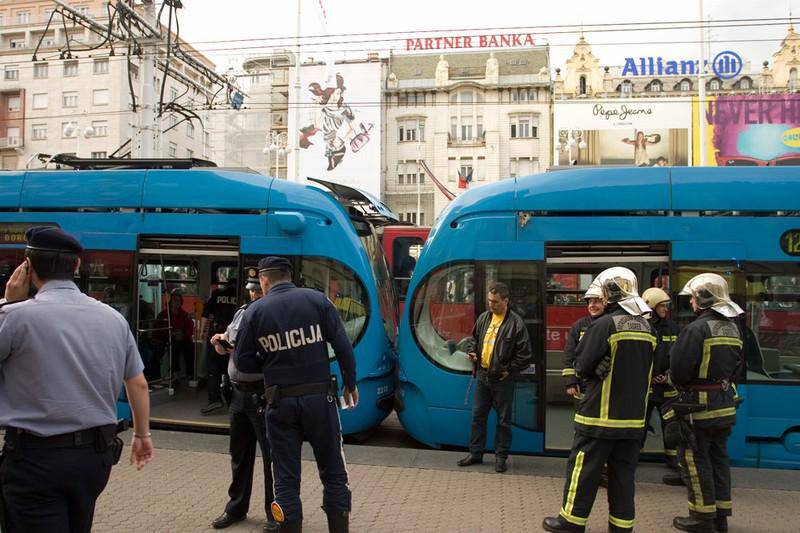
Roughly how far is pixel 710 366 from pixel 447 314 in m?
2.89

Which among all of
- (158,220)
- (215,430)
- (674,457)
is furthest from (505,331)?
(158,220)

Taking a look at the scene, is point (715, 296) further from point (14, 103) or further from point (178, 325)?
point (14, 103)

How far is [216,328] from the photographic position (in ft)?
27.8

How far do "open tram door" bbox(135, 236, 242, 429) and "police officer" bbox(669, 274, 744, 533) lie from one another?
5.32 metres

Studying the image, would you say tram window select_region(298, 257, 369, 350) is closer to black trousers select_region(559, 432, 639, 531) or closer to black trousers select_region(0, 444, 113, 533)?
black trousers select_region(559, 432, 639, 531)

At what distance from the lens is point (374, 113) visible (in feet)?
181

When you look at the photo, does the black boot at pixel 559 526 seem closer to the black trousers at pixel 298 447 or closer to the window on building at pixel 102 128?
the black trousers at pixel 298 447

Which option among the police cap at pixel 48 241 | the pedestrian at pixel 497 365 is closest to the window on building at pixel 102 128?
the pedestrian at pixel 497 365

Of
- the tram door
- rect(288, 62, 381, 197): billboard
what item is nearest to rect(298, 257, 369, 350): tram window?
the tram door

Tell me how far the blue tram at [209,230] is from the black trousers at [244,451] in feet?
7.71

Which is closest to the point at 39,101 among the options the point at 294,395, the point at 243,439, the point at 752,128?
the point at 752,128

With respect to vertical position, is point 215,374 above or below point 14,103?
below

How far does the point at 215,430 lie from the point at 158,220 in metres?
2.53

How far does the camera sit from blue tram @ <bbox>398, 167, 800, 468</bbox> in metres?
6.13
